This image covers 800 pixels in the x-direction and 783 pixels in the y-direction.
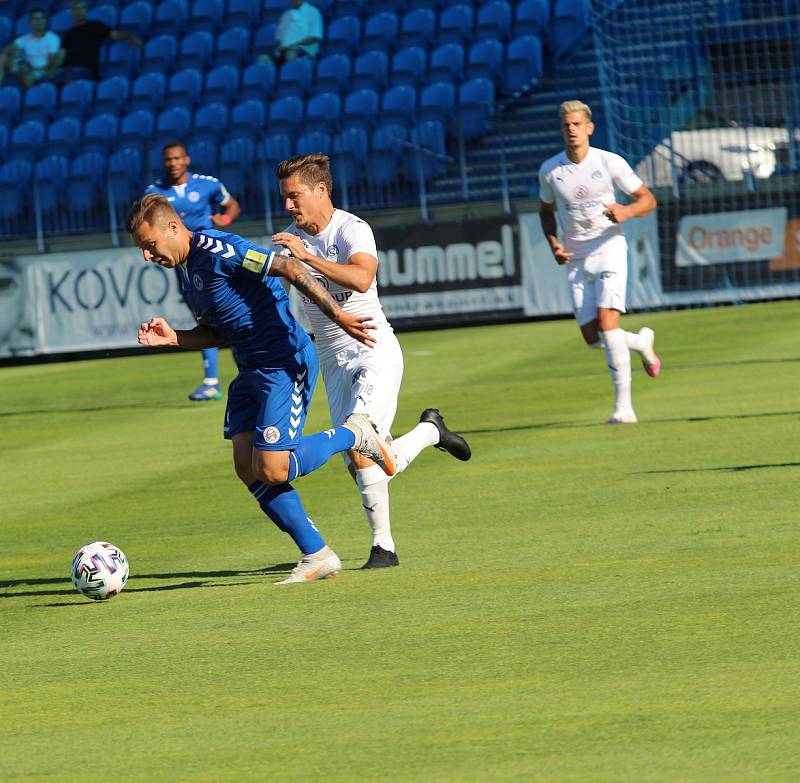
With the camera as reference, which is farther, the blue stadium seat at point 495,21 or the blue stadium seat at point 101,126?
the blue stadium seat at point 101,126

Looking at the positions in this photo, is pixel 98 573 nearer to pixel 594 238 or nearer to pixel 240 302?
pixel 240 302

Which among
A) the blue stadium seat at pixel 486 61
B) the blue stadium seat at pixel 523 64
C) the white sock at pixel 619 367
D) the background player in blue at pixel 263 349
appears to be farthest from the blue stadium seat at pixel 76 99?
the background player in blue at pixel 263 349

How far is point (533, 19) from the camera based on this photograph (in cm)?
2497

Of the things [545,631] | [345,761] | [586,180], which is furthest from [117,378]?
[345,761]

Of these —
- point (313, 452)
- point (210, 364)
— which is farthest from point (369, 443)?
point (210, 364)

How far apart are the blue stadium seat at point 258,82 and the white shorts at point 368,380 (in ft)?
62.9

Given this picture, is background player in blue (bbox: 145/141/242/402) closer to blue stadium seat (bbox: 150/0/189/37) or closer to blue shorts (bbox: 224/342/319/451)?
blue shorts (bbox: 224/342/319/451)

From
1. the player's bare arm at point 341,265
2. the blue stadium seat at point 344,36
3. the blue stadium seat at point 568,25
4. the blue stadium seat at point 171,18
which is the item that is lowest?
the player's bare arm at point 341,265

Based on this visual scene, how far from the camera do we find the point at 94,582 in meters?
6.97

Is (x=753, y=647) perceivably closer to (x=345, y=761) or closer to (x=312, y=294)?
(x=345, y=761)

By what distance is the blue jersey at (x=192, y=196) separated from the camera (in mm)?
14336

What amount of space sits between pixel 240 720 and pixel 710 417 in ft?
24.3

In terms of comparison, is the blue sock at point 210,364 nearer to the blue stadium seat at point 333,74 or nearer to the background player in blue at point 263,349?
the background player in blue at point 263,349

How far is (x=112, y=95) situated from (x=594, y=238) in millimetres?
17055
